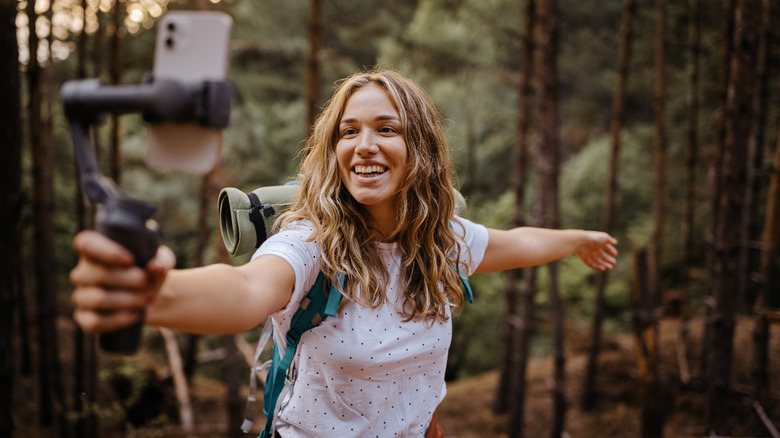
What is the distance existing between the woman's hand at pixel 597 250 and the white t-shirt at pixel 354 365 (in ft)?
3.08

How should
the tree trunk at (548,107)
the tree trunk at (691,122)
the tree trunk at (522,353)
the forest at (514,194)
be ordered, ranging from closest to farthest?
1. the forest at (514,194)
2. the tree trunk at (548,107)
3. the tree trunk at (522,353)
4. the tree trunk at (691,122)

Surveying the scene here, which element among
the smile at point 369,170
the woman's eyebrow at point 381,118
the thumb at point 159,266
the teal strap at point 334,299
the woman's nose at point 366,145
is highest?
the woman's eyebrow at point 381,118

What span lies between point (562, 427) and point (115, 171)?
633cm

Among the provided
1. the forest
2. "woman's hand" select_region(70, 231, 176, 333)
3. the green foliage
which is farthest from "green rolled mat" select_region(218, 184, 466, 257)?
the green foliage

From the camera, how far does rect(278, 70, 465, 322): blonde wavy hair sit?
62.4 inches

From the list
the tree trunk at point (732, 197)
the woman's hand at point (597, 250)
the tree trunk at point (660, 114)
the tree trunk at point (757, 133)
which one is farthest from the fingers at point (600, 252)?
the tree trunk at point (660, 114)

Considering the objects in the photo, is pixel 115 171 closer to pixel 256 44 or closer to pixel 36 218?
pixel 36 218

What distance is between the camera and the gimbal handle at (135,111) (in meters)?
0.81

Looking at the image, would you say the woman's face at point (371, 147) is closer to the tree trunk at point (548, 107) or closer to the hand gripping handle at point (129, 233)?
the hand gripping handle at point (129, 233)

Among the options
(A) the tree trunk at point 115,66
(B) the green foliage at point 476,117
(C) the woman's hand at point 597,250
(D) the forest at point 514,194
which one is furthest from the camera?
(B) the green foliage at point 476,117

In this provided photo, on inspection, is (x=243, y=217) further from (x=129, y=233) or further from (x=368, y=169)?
(x=129, y=233)

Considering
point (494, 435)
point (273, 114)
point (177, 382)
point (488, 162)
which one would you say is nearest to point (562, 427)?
point (494, 435)

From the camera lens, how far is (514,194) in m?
8.67

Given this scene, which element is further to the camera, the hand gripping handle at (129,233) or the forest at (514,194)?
the forest at (514,194)
